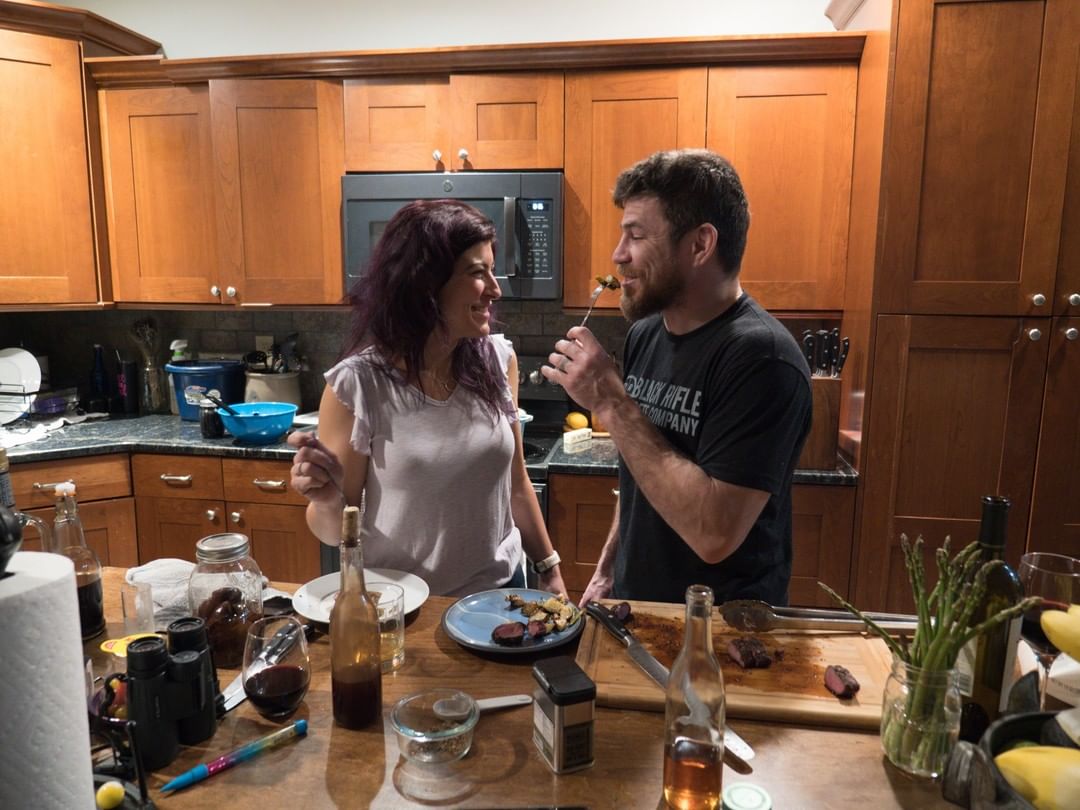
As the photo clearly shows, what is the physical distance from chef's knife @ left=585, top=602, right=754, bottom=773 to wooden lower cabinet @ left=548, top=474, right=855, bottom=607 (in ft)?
4.12

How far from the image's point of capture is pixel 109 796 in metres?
0.79

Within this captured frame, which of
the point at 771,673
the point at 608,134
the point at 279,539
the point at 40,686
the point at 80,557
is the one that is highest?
the point at 608,134

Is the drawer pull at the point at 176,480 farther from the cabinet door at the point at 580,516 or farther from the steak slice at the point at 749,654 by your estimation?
the steak slice at the point at 749,654

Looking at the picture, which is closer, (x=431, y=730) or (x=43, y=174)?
(x=431, y=730)

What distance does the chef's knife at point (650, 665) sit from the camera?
91 cm

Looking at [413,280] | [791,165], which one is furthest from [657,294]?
[791,165]

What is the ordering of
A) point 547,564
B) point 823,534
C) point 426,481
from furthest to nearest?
1. point 823,534
2. point 547,564
3. point 426,481

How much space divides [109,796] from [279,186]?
8.17ft

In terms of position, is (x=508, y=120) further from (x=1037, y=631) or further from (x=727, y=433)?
(x=1037, y=631)

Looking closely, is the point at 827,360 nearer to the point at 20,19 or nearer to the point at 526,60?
the point at 526,60

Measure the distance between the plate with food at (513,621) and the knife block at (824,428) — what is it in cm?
142

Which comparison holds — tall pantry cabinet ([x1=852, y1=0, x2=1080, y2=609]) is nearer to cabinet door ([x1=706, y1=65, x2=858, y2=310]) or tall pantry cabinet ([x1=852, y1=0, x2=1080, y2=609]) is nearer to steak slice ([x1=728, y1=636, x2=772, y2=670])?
cabinet door ([x1=706, y1=65, x2=858, y2=310])

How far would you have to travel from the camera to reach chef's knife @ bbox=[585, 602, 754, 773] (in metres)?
0.91

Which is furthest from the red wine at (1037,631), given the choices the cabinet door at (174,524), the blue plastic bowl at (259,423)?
the cabinet door at (174,524)
